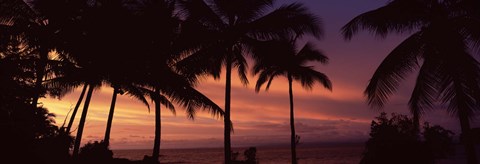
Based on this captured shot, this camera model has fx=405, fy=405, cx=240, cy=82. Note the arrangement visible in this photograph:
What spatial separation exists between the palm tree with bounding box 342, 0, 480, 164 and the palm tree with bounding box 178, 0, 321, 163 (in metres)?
3.69

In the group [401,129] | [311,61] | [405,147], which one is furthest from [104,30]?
[401,129]

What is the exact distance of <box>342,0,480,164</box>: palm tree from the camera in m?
10.7

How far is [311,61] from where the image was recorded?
2775 centimetres

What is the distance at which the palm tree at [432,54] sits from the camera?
10.7m

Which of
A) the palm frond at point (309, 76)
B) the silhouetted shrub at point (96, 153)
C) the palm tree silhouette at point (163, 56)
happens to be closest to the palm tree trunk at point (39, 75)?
the palm tree silhouette at point (163, 56)

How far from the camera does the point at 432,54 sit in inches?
459

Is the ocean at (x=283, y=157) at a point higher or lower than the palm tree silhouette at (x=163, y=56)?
lower

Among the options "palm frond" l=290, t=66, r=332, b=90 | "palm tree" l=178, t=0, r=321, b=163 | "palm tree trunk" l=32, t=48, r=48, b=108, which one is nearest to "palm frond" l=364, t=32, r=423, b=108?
"palm tree" l=178, t=0, r=321, b=163

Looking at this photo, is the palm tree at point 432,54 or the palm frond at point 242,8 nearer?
the palm tree at point 432,54

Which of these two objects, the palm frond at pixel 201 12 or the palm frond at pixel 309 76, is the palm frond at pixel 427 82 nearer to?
the palm frond at pixel 201 12

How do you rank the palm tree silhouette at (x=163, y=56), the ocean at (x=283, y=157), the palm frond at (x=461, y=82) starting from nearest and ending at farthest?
the palm frond at (x=461, y=82) < the palm tree silhouette at (x=163, y=56) < the ocean at (x=283, y=157)

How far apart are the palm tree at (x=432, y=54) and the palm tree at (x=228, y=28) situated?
145 inches

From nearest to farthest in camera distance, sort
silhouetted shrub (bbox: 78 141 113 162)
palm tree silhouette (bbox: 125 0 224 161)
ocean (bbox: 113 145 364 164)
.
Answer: palm tree silhouette (bbox: 125 0 224 161)
silhouetted shrub (bbox: 78 141 113 162)
ocean (bbox: 113 145 364 164)

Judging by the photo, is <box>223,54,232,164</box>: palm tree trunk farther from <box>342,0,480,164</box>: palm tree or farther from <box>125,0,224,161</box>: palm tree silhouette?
<box>342,0,480,164</box>: palm tree
